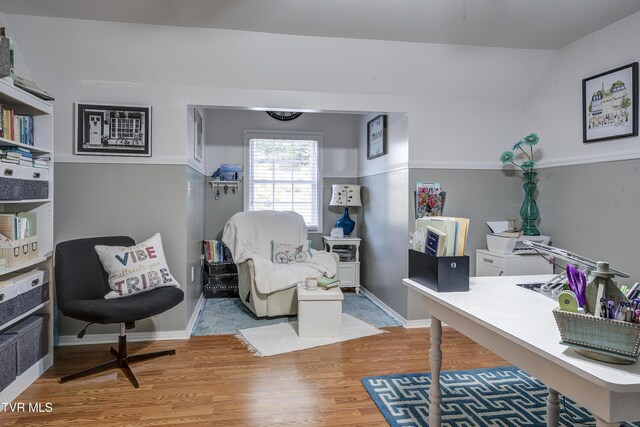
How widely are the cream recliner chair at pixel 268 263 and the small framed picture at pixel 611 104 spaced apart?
2508 mm

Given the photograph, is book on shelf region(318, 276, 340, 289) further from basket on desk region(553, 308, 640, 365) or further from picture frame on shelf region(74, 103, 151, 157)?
basket on desk region(553, 308, 640, 365)

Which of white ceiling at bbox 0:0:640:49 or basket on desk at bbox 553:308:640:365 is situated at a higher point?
white ceiling at bbox 0:0:640:49

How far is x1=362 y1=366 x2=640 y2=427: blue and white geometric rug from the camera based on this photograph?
2109 mm

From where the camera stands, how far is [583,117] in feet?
10.3

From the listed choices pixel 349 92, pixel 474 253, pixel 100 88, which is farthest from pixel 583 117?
pixel 100 88

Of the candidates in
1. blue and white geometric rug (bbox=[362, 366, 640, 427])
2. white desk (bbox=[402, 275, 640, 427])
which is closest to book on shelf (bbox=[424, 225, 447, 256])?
white desk (bbox=[402, 275, 640, 427])

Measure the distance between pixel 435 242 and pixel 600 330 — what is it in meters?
0.78

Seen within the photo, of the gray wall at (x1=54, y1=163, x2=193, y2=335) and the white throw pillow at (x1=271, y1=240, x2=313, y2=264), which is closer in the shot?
the gray wall at (x1=54, y1=163, x2=193, y2=335)

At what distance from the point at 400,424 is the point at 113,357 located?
2095 millimetres

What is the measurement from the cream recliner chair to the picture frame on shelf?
137 centimetres

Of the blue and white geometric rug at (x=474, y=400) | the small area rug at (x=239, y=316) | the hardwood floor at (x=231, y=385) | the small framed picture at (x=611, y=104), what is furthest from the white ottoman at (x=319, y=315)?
the small framed picture at (x=611, y=104)

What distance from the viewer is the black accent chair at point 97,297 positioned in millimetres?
2441

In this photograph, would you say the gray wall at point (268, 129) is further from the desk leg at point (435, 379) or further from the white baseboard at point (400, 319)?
the desk leg at point (435, 379)

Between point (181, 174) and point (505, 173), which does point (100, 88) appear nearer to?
point (181, 174)
